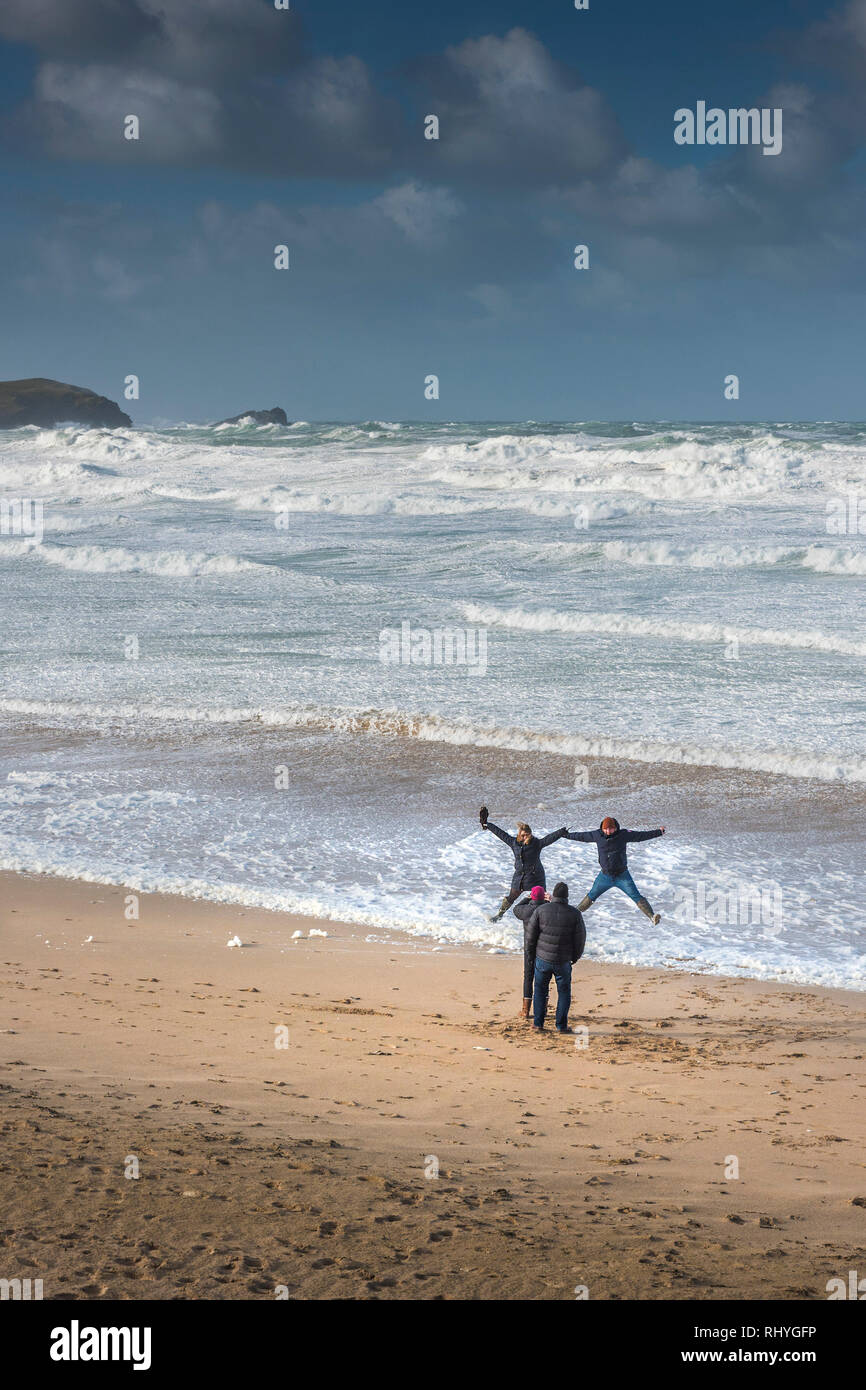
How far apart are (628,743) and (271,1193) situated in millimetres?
11566

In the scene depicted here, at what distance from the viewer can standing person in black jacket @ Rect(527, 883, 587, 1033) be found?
28.3ft

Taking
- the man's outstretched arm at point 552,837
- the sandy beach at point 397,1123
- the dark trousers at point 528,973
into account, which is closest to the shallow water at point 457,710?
Answer: the man's outstretched arm at point 552,837

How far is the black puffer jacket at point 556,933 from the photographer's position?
8625 millimetres

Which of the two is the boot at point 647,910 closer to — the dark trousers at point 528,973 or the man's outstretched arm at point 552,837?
the man's outstretched arm at point 552,837

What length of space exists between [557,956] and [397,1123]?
229cm

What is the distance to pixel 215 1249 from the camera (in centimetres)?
474

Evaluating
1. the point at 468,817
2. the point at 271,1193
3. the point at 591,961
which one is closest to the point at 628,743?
the point at 468,817

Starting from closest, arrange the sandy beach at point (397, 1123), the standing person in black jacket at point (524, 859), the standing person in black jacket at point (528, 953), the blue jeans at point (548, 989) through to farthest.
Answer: the sandy beach at point (397, 1123) < the blue jeans at point (548, 989) < the standing person in black jacket at point (528, 953) < the standing person in black jacket at point (524, 859)

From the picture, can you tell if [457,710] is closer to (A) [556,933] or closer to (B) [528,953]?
(B) [528,953]

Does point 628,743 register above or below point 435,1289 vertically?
above

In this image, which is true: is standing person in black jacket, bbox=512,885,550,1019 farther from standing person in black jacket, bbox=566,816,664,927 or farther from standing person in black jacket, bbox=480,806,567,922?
standing person in black jacket, bbox=566,816,664,927

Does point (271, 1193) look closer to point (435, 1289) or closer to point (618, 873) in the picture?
point (435, 1289)

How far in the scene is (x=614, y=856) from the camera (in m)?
10.6

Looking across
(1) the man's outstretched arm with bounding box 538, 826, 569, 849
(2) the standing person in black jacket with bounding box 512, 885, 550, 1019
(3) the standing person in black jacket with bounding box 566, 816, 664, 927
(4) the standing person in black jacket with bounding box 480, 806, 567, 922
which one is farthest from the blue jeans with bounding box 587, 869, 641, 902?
(2) the standing person in black jacket with bounding box 512, 885, 550, 1019
